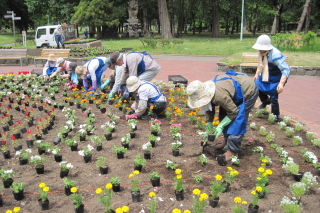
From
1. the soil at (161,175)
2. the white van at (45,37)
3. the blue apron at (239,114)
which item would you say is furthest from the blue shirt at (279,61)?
the white van at (45,37)

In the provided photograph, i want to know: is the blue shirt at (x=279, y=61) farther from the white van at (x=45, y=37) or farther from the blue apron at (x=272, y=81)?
the white van at (x=45, y=37)

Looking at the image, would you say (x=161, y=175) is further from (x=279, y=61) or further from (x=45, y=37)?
(x=45, y=37)

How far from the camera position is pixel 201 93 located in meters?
3.54

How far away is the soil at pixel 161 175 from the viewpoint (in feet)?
10.7

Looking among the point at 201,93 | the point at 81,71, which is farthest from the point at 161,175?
the point at 81,71

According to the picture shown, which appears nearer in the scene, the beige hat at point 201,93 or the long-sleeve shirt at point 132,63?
the beige hat at point 201,93

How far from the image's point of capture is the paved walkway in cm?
611

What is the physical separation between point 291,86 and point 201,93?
620cm

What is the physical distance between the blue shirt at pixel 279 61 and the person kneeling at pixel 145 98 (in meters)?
2.10

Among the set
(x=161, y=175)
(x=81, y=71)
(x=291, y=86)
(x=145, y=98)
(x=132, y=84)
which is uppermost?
(x=81, y=71)

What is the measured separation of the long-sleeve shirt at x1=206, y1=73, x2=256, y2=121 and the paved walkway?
2.05 m

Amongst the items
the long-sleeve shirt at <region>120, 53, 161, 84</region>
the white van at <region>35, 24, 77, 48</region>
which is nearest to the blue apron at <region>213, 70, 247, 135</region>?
the long-sleeve shirt at <region>120, 53, 161, 84</region>

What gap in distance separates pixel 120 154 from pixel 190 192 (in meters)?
1.30

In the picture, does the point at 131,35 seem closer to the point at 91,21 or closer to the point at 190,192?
the point at 91,21
